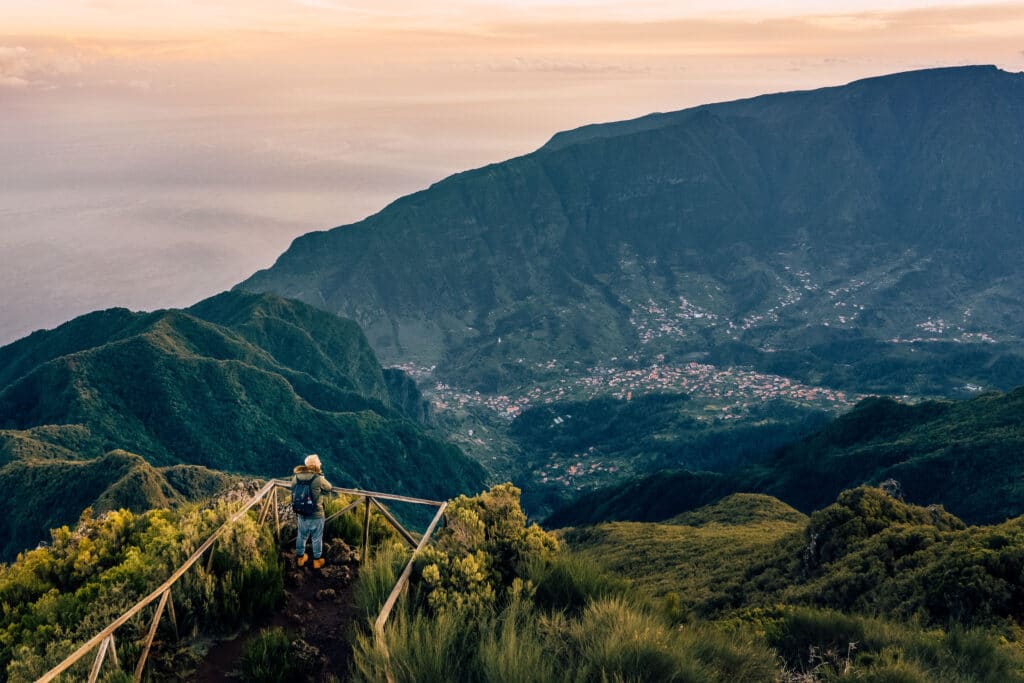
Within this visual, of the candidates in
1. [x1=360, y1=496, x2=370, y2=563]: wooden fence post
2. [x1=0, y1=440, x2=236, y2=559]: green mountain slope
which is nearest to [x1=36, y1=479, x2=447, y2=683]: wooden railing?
[x1=360, y1=496, x2=370, y2=563]: wooden fence post

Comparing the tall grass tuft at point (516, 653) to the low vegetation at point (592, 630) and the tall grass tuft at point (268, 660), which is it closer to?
the low vegetation at point (592, 630)

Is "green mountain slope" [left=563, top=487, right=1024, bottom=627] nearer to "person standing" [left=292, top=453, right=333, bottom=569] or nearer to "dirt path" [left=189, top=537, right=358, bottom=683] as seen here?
"dirt path" [left=189, top=537, right=358, bottom=683]

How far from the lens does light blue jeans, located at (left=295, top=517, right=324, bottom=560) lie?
1355 cm

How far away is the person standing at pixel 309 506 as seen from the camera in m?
13.4

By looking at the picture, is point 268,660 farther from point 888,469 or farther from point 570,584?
point 888,469

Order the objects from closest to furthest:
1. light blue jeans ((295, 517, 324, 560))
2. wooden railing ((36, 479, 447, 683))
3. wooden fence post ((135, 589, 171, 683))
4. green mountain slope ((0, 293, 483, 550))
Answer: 1. wooden railing ((36, 479, 447, 683))
2. wooden fence post ((135, 589, 171, 683))
3. light blue jeans ((295, 517, 324, 560))
4. green mountain slope ((0, 293, 483, 550))

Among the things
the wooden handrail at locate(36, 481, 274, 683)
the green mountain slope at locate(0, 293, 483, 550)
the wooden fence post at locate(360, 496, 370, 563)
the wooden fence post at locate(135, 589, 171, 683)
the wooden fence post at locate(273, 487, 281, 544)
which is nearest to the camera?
the wooden handrail at locate(36, 481, 274, 683)

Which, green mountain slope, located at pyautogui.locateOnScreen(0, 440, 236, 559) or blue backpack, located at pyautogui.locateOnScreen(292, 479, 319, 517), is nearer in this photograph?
blue backpack, located at pyautogui.locateOnScreen(292, 479, 319, 517)

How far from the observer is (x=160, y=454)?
286 feet

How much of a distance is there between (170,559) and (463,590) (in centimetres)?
470

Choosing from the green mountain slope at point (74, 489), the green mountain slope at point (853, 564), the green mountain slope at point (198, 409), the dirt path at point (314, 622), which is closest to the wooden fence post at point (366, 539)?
the dirt path at point (314, 622)

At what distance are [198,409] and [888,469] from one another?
7596 cm

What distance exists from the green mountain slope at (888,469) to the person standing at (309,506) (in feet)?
214

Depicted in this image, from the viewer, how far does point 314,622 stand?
1247cm
